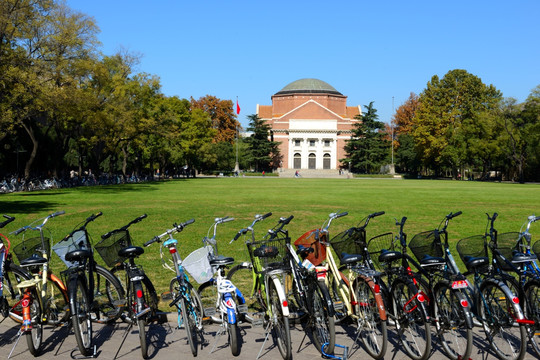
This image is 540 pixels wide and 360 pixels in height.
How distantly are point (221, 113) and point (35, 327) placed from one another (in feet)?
315

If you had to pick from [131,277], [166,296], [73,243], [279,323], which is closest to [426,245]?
[279,323]

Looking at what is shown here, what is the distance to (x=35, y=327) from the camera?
4848mm

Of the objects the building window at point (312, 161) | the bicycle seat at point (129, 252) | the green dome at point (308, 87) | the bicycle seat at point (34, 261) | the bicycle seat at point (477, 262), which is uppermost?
the green dome at point (308, 87)

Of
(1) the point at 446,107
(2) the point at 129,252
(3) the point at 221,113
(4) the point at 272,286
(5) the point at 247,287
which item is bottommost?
(5) the point at 247,287

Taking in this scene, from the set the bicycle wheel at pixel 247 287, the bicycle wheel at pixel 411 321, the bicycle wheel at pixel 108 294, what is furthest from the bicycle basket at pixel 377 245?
the bicycle wheel at pixel 108 294

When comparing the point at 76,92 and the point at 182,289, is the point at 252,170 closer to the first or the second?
the point at 76,92

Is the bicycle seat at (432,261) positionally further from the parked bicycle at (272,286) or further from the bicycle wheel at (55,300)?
the bicycle wheel at (55,300)

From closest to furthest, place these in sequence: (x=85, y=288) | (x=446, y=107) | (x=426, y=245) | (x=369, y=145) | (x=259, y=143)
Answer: (x=85, y=288)
(x=426, y=245)
(x=446, y=107)
(x=369, y=145)
(x=259, y=143)

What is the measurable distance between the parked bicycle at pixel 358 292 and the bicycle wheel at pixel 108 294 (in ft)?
7.29

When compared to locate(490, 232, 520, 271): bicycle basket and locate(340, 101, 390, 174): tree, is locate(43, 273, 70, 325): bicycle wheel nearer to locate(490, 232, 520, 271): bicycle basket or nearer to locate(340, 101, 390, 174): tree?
locate(490, 232, 520, 271): bicycle basket

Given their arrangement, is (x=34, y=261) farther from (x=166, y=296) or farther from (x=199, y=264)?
(x=199, y=264)

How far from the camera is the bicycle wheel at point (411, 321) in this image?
4352 millimetres

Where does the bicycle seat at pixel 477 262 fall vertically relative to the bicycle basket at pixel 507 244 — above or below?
below

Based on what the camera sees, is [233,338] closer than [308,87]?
Yes
